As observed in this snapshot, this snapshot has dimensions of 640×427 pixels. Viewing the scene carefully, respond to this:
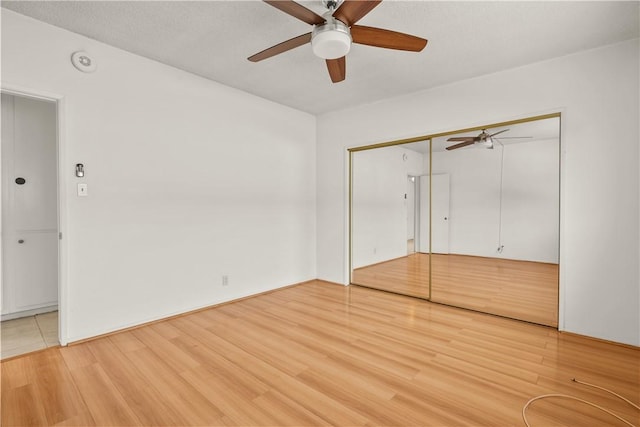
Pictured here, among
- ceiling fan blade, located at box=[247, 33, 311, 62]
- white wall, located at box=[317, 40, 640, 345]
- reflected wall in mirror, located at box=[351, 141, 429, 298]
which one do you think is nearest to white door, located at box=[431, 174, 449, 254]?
reflected wall in mirror, located at box=[351, 141, 429, 298]

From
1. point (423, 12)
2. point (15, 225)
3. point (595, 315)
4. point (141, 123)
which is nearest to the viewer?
point (423, 12)

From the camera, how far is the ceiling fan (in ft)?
5.91

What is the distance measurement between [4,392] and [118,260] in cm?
117

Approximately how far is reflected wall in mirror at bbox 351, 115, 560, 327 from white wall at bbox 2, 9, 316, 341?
1482 millimetres

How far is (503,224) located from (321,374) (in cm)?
294

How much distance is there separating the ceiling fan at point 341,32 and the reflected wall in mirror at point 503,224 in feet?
6.27

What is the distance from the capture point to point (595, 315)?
8.92 ft

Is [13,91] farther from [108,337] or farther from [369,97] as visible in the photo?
[369,97]

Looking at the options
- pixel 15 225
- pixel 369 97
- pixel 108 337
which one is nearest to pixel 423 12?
pixel 369 97

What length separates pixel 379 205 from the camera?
4914mm

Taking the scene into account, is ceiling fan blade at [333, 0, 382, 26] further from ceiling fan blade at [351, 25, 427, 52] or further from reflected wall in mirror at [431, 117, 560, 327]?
reflected wall in mirror at [431, 117, 560, 327]

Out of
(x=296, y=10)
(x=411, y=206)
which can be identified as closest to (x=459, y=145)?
(x=411, y=206)

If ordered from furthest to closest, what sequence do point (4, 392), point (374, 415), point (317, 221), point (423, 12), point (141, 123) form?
point (317, 221) → point (141, 123) → point (423, 12) → point (4, 392) → point (374, 415)

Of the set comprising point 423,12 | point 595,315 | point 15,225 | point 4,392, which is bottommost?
point 4,392
